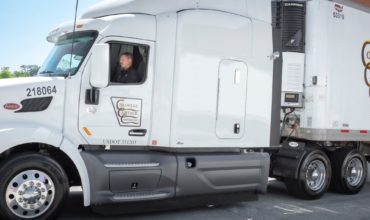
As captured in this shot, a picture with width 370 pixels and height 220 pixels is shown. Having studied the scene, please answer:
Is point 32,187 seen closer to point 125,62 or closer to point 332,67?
point 125,62

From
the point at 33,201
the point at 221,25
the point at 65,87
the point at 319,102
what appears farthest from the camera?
the point at 319,102

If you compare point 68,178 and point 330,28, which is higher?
point 330,28

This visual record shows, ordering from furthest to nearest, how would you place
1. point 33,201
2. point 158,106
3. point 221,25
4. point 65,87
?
point 221,25
point 158,106
point 65,87
point 33,201

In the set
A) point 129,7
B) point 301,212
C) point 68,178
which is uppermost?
point 129,7

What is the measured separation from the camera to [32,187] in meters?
5.62

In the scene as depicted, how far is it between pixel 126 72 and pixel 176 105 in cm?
89

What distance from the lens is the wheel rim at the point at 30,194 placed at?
554 centimetres

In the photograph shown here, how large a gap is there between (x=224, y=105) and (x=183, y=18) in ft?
4.97

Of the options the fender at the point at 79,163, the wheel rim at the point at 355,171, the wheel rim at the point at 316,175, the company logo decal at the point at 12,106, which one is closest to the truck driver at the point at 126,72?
the fender at the point at 79,163

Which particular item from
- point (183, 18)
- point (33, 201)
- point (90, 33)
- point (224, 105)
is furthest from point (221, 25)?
point (33, 201)

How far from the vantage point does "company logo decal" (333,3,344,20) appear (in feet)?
29.5

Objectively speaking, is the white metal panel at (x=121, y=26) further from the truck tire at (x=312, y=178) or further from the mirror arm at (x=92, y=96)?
the truck tire at (x=312, y=178)

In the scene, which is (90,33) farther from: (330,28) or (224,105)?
(330,28)

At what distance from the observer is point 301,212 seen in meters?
7.60
